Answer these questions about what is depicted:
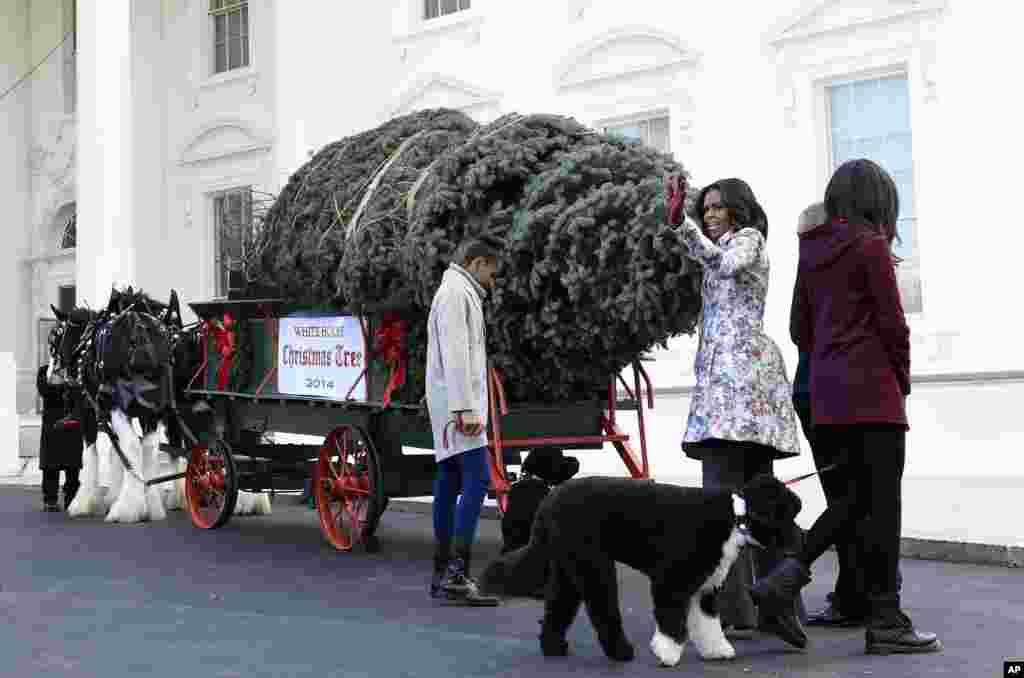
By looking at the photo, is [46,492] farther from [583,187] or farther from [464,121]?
[583,187]

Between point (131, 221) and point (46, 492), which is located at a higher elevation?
point (131, 221)

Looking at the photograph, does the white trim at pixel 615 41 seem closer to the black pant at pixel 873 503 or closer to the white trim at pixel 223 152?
the white trim at pixel 223 152

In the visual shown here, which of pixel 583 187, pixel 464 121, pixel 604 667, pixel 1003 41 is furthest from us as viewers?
pixel 1003 41

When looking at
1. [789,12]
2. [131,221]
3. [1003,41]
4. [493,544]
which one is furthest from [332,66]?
[493,544]

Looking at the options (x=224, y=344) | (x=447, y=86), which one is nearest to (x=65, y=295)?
(x=447, y=86)

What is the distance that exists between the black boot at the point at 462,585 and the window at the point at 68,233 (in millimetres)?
18695

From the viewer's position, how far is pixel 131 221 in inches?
760

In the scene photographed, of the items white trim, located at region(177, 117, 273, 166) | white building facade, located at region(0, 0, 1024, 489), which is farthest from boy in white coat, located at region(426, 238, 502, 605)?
white trim, located at region(177, 117, 273, 166)

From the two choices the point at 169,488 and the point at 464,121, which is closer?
the point at 464,121

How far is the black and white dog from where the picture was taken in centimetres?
586

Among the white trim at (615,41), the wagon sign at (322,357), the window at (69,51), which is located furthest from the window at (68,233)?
the wagon sign at (322,357)

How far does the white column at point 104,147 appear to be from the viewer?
19156 millimetres

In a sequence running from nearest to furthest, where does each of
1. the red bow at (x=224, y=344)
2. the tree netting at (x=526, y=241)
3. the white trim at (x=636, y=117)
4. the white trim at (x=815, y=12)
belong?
1. the tree netting at (x=526, y=241)
2. the red bow at (x=224, y=344)
3. the white trim at (x=815, y=12)
4. the white trim at (x=636, y=117)

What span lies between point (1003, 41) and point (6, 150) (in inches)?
690
